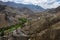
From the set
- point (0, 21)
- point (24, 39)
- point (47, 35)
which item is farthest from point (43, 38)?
point (0, 21)

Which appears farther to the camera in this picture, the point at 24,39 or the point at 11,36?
the point at 11,36

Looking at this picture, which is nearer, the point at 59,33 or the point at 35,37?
the point at 59,33

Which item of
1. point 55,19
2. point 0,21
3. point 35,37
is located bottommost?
point 0,21

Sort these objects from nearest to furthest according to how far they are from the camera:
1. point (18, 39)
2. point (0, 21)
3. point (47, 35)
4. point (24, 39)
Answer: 1. point (47, 35)
2. point (24, 39)
3. point (18, 39)
4. point (0, 21)

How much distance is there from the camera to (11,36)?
1978 inches

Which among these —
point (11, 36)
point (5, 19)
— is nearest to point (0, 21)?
point (5, 19)

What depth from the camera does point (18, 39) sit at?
49.0 meters

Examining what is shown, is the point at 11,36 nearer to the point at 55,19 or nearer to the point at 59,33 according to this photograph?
the point at 55,19

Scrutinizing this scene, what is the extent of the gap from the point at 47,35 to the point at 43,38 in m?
1.28

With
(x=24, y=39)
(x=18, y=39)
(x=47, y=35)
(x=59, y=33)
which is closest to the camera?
(x=59, y=33)

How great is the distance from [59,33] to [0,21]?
426ft

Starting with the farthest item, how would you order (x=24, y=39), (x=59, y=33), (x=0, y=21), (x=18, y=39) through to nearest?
(x=0, y=21), (x=18, y=39), (x=24, y=39), (x=59, y=33)

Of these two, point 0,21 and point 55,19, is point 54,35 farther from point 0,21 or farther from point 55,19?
point 0,21

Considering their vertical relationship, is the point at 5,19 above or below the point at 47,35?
below
